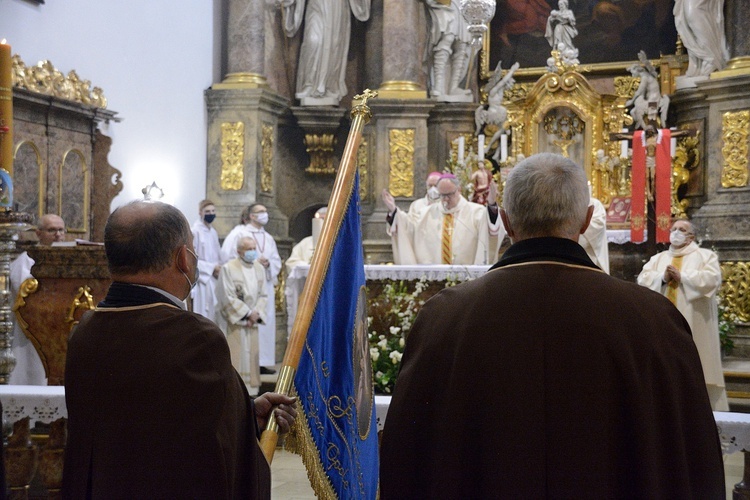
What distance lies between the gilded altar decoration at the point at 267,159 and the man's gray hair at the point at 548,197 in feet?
31.6

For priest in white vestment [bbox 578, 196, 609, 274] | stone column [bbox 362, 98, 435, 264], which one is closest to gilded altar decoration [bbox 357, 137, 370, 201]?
stone column [bbox 362, 98, 435, 264]

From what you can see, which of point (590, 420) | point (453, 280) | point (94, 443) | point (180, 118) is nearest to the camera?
point (590, 420)

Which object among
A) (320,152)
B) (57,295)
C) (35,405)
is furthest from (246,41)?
(35,405)

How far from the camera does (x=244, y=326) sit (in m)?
9.10

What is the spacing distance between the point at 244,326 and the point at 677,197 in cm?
577

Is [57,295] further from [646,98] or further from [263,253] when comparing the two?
[646,98]

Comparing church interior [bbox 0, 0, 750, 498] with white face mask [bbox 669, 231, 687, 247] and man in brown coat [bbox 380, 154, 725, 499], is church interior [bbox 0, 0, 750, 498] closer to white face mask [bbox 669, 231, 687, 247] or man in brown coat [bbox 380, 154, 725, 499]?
white face mask [bbox 669, 231, 687, 247]

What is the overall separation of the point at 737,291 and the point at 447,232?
3519 millimetres

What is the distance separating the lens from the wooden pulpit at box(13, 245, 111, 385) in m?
5.11

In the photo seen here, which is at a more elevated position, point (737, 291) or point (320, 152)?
point (320, 152)

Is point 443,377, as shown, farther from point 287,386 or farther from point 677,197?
point 677,197

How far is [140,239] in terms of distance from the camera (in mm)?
2354

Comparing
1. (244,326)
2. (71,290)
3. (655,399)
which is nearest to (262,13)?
(244,326)

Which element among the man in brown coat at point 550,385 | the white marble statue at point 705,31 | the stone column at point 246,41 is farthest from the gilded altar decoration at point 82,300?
the white marble statue at point 705,31
